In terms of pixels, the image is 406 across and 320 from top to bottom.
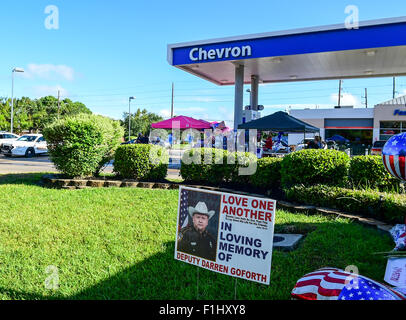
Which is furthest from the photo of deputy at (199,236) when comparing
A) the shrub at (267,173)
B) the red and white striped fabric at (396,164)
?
the shrub at (267,173)

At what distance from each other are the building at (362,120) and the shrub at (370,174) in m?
30.7

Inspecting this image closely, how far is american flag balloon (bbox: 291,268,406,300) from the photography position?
83.0 inches

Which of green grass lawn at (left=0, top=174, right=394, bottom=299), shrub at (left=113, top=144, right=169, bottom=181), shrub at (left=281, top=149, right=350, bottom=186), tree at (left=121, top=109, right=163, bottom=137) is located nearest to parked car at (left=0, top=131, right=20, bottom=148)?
shrub at (left=113, top=144, right=169, bottom=181)

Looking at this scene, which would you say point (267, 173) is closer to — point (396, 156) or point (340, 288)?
point (396, 156)

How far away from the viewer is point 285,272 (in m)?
3.62

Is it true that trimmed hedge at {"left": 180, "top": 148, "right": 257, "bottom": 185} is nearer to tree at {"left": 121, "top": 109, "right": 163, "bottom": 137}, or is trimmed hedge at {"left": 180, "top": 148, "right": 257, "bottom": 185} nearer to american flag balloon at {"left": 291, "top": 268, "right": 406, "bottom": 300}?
american flag balloon at {"left": 291, "top": 268, "right": 406, "bottom": 300}

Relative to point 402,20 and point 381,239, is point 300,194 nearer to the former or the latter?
point 381,239

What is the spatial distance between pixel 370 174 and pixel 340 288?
4.85 m

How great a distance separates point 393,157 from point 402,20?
1004 cm

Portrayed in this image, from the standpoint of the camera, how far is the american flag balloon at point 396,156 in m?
3.46

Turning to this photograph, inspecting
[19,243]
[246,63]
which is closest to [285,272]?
[19,243]

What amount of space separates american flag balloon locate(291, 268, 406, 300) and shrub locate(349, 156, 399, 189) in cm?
437

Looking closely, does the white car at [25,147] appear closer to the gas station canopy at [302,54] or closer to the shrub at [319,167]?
the gas station canopy at [302,54]

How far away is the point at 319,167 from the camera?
6.61m
